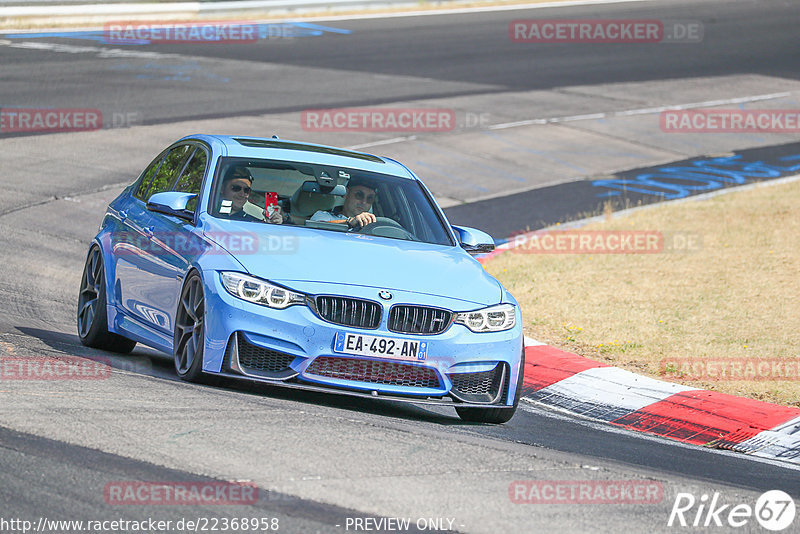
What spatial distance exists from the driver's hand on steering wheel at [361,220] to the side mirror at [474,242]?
67 centimetres

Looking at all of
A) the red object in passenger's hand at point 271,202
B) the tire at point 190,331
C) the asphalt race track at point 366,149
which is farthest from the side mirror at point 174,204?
the asphalt race track at point 366,149

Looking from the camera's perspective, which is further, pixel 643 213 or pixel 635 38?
pixel 635 38

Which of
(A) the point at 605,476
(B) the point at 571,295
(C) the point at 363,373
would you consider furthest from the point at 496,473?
(B) the point at 571,295

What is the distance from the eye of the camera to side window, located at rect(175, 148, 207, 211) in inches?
335

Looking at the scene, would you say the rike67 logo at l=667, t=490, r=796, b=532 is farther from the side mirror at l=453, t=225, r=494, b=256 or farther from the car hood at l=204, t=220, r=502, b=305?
the side mirror at l=453, t=225, r=494, b=256

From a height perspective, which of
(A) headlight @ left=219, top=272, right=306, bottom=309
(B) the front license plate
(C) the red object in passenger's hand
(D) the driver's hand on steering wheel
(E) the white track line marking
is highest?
(C) the red object in passenger's hand

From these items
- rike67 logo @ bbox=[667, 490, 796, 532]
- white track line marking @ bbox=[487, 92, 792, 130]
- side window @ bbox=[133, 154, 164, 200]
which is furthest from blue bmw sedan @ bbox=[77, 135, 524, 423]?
white track line marking @ bbox=[487, 92, 792, 130]

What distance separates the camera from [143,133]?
19.7m

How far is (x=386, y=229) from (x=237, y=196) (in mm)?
1038

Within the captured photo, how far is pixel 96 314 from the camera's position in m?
8.97

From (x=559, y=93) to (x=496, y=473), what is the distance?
21003 millimetres

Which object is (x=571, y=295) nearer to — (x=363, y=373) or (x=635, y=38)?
(x=363, y=373)

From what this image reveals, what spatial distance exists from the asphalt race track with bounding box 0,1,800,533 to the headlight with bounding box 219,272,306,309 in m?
0.56

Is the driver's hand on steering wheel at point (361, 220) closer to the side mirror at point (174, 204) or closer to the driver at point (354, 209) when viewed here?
the driver at point (354, 209)
